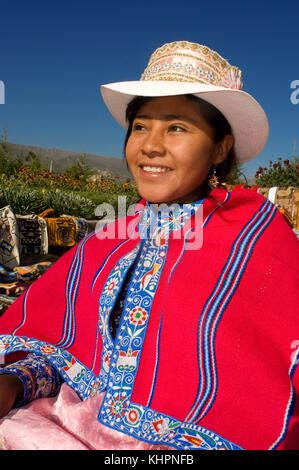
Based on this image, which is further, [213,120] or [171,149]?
[213,120]

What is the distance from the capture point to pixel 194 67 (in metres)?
1.64

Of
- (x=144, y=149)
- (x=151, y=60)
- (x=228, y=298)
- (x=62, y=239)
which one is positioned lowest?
(x=62, y=239)

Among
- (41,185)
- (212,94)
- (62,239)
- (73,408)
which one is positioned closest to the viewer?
(73,408)

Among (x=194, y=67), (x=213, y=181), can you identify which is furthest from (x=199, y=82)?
(x=213, y=181)

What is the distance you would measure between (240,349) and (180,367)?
234mm

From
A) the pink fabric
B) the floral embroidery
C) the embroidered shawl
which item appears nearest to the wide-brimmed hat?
the embroidered shawl

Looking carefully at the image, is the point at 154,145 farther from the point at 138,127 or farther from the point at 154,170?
the point at 138,127

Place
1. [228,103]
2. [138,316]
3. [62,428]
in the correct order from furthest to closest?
1. [228,103]
2. [138,316]
3. [62,428]

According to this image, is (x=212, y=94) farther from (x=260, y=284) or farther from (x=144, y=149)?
(x=260, y=284)

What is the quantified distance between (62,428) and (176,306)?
0.61 meters

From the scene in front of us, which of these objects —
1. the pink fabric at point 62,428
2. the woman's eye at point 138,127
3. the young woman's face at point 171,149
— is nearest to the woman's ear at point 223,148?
the young woman's face at point 171,149

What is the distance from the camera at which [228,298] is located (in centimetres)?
142

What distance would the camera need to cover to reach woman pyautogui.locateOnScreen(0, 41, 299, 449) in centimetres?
136
